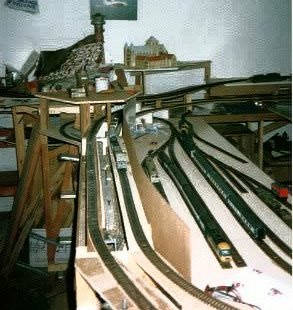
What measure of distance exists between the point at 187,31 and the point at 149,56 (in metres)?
0.98

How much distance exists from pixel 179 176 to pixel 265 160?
2515mm

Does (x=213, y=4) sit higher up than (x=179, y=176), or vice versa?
(x=213, y=4)

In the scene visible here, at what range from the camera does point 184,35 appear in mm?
5766

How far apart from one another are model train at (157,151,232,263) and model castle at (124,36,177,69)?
2356mm

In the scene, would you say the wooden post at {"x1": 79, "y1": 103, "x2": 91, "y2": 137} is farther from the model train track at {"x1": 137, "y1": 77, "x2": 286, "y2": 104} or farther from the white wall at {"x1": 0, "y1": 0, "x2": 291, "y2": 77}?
the white wall at {"x1": 0, "y1": 0, "x2": 291, "y2": 77}

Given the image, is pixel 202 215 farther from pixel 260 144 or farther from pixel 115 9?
pixel 115 9

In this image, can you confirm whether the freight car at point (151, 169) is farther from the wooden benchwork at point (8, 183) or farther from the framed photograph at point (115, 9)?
the framed photograph at point (115, 9)

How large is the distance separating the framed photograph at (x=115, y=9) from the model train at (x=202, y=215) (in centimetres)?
318

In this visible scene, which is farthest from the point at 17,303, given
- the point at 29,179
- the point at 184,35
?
the point at 184,35

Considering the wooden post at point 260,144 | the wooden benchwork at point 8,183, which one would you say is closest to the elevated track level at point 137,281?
the wooden post at point 260,144

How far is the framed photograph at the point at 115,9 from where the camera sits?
5.42m

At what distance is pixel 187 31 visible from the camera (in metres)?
5.76

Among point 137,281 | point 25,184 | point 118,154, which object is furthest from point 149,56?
point 137,281

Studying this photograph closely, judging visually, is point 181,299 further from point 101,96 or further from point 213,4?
point 213,4
